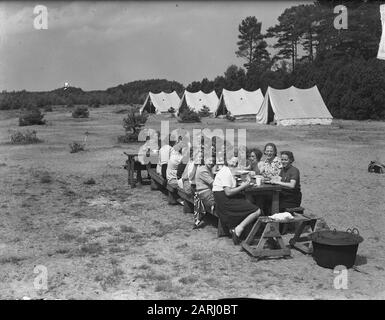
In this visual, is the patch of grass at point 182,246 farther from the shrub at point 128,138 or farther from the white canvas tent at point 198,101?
the white canvas tent at point 198,101

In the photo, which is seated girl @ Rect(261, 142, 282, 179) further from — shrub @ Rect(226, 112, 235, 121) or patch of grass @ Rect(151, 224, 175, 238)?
shrub @ Rect(226, 112, 235, 121)

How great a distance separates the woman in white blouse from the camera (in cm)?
596

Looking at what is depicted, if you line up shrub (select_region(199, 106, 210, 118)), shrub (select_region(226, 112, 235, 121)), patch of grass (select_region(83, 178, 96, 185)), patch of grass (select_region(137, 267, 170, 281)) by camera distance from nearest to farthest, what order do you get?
patch of grass (select_region(137, 267, 170, 281)) → patch of grass (select_region(83, 178, 96, 185)) → shrub (select_region(226, 112, 235, 121)) → shrub (select_region(199, 106, 210, 118))

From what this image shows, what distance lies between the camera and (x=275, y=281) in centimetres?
488

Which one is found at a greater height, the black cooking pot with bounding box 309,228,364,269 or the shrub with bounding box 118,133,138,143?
the shrub with bounding box 118,133,138,143

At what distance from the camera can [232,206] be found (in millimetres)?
6047

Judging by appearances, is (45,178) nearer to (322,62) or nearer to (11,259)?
(11,259)

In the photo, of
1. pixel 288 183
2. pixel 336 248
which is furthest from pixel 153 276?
pixel 288 183

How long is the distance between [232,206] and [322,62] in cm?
3753

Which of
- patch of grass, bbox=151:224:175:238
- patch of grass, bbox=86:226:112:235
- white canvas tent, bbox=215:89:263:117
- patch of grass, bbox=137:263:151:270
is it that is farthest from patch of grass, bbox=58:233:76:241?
white canvas tent, bbox=215:89:263:117

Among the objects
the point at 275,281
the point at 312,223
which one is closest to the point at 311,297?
the point at 275,281

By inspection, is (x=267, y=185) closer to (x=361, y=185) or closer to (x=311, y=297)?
(x=311, y=297)

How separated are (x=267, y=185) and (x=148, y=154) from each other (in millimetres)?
4280

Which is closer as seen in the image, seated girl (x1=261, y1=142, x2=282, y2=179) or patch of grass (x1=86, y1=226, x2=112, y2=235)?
patch of grass (x1=86, y1=226, x2=112, y2=235)
